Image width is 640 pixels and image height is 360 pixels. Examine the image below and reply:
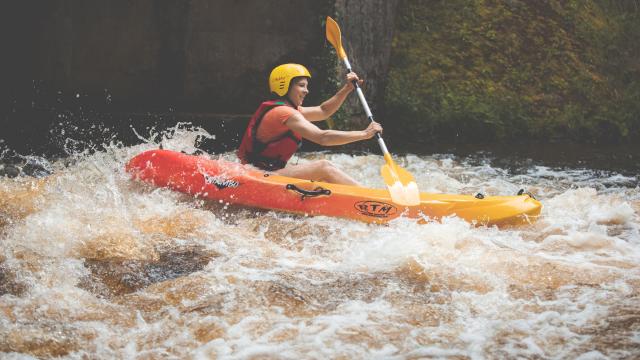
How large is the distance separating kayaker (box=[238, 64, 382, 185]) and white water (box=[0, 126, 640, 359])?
45 cm

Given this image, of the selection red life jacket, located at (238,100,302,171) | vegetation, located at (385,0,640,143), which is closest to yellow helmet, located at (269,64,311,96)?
red life jacket, located at (238,100,302,171)

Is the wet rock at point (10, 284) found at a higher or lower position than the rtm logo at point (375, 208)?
lower

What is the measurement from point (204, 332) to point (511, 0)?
8.73m

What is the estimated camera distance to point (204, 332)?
3.34 meters

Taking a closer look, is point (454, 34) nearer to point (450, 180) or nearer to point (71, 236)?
point (450, 180)

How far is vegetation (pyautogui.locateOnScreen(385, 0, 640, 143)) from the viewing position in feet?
29.9

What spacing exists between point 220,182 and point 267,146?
0.47 m

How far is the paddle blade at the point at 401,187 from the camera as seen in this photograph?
4.92m

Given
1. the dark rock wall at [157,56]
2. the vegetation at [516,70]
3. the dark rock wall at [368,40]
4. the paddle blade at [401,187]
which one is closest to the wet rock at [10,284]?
the paddle blade at [401,187]

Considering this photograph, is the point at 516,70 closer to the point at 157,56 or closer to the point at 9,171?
the point at 157,56

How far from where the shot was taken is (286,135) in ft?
17.8

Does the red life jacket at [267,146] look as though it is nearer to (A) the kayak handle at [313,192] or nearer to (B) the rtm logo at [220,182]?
(B) the rtm logo at [220,182]

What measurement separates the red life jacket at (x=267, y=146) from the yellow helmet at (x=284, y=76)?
0.12 m

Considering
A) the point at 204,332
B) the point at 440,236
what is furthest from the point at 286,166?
the point at 204,332
